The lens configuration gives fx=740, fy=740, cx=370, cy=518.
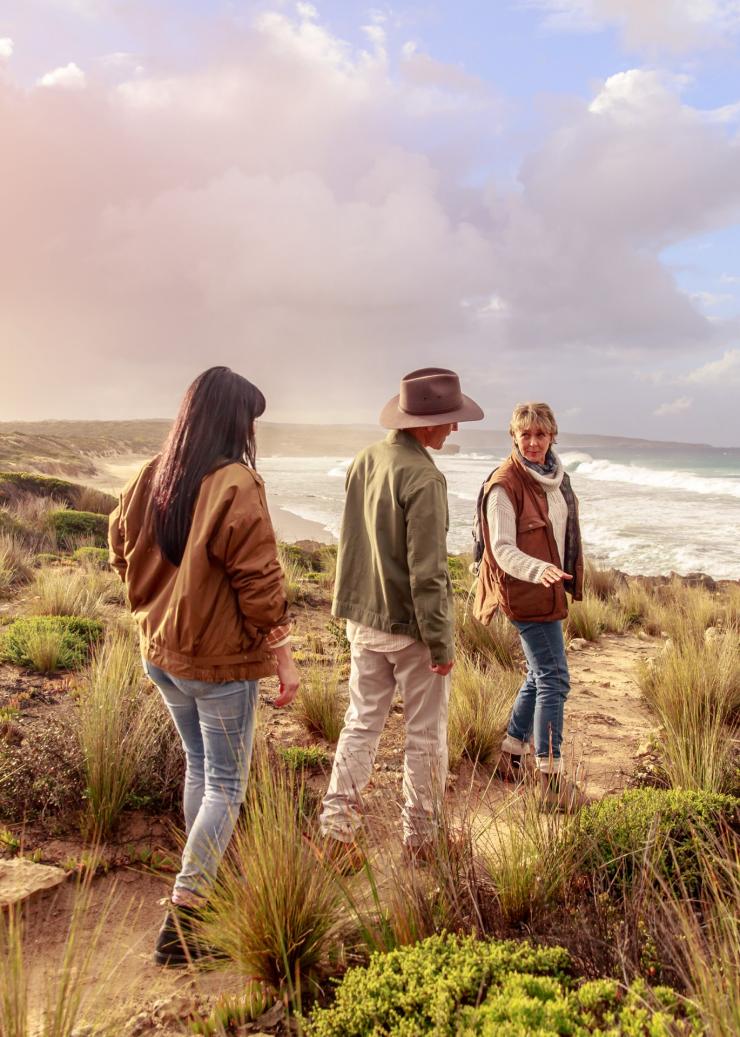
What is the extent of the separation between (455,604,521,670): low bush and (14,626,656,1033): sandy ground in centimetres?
64

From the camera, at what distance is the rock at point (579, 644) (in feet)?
26.9

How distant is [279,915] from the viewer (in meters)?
2.30

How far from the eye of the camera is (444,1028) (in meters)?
1.84

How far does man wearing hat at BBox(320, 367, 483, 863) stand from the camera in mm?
2943

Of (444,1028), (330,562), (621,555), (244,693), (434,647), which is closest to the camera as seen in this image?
(444,1028)

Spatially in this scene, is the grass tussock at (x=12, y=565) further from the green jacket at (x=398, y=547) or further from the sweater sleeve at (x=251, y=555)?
the sweater sleeve at (x=251, y=555)

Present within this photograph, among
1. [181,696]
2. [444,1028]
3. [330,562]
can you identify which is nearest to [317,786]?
[181,696]

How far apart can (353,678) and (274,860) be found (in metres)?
1.06

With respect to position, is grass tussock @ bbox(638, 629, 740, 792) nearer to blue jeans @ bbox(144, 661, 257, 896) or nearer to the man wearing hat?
the man wearing hat

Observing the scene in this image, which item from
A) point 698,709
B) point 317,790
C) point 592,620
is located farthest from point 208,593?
point 592,620

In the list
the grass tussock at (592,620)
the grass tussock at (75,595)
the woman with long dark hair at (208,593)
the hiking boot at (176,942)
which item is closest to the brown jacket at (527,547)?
the woman with long dark hair at (208,593)

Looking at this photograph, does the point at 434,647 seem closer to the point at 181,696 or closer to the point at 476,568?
the point at 181,696

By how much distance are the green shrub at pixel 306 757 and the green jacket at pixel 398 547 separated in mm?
1350

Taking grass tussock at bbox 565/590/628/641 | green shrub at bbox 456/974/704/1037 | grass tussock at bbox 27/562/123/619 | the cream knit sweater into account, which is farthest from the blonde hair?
grass tussock at bbox 27/562/123/619
